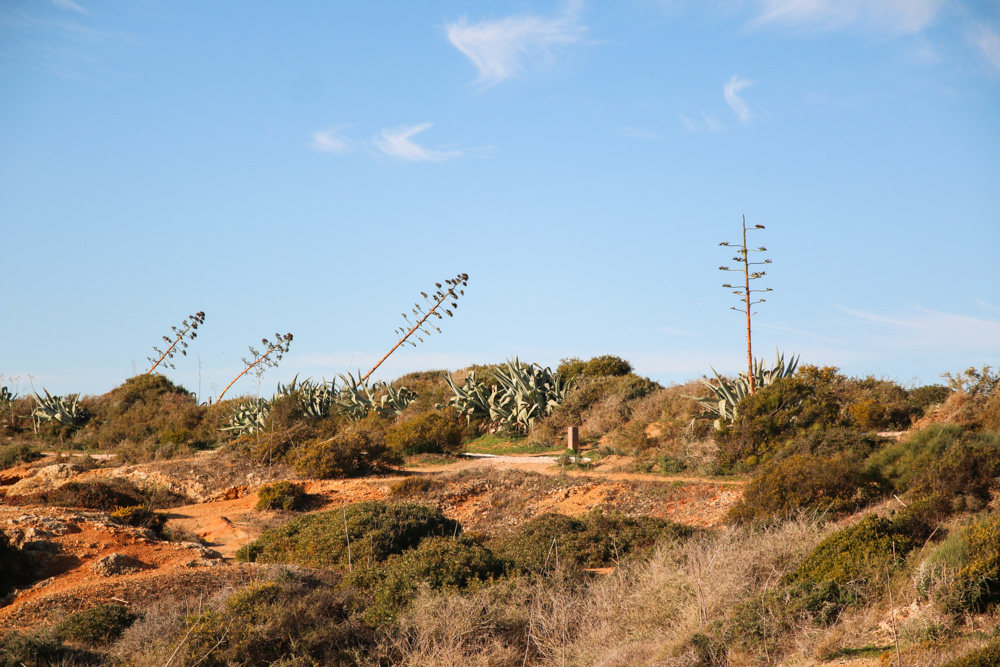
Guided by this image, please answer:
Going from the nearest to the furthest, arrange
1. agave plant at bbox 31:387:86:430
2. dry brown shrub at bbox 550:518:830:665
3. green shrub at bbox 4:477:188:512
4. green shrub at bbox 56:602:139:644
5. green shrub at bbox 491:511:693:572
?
dry brown shrub at bbox 550:518:830:665
green shrub at bbox 56:602:139:644
green shrub at bbox 491:511:693:572
green shrub at bbox 4:477:188:512
agave plant at bbox 31:387:86:430

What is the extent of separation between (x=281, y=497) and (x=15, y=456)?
13.2 m

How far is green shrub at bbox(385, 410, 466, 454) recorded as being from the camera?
23.4 metres

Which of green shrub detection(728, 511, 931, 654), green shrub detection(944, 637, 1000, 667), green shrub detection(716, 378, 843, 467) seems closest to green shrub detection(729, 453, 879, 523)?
green shrub detection(728, 511, 931, 654)

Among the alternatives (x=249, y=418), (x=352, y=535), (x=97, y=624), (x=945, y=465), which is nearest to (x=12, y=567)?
(x=97, y=624)

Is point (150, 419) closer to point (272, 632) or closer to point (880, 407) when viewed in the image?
point (880, 407)

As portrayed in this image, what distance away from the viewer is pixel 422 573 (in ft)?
32.2

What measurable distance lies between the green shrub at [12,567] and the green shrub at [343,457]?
8625 mm

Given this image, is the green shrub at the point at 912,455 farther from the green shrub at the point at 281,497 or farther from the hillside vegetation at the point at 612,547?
the green shrub at the point at 281,497

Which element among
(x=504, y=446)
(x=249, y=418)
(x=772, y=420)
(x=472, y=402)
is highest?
(x=472, y=402)

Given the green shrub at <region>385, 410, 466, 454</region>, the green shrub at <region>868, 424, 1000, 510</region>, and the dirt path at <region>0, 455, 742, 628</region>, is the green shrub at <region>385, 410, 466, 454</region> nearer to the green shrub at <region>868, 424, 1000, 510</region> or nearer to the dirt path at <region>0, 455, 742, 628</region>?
the dirt path at <region>0, 455, 742, 628</region>

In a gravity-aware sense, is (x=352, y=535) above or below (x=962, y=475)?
below

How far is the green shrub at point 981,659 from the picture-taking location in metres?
5.75

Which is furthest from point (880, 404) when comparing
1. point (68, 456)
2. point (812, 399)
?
point (68, 456)

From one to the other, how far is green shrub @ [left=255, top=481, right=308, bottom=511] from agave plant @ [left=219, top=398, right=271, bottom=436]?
9.44m
